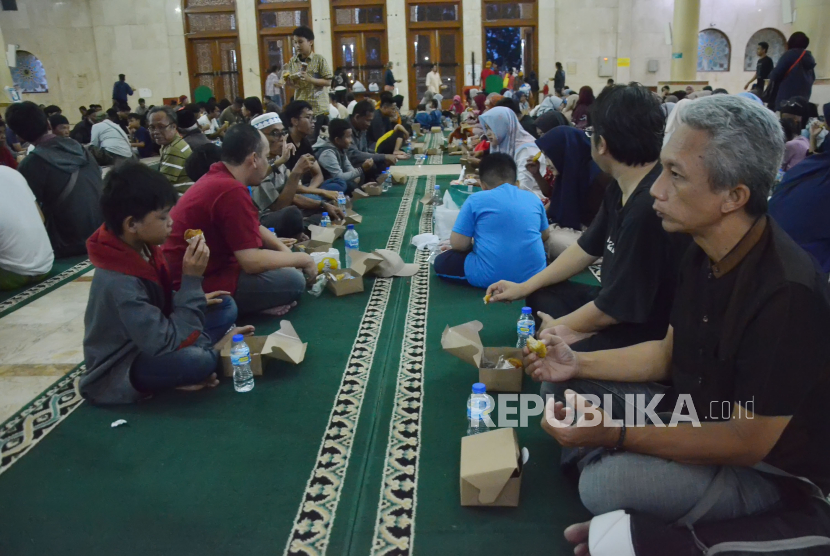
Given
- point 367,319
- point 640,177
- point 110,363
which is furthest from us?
point 367,319

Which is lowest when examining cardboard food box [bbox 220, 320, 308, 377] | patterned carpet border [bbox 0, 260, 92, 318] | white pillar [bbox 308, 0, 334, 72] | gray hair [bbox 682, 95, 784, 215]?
patterned carpet border [bbox 0, 260, 92, 318]

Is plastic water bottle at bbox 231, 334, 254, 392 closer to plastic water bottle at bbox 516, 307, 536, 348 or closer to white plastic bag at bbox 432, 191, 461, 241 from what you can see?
plastic water bottle at bbox 516, 307, 536, 348

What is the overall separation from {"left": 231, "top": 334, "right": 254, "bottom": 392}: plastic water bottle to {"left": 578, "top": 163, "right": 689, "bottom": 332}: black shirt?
1.38 meters

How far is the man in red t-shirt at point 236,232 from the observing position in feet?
9.84

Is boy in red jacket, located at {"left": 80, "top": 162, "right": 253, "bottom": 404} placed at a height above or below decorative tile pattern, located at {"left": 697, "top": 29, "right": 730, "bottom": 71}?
below

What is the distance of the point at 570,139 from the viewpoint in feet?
13.3

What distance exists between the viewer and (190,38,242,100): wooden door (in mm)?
17516

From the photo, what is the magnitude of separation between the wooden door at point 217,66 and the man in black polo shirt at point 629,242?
17152mm

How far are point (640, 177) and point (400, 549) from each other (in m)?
1.39

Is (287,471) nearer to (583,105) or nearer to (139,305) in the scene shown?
(139,305)

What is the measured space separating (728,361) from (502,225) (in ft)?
7.00

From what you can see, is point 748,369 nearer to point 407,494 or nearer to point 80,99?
point 407,494

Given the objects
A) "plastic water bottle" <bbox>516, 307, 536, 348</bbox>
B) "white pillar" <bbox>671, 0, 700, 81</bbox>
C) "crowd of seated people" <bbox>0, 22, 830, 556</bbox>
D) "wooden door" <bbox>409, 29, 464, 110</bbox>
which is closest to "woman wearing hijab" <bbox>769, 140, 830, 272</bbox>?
"crowd of seated people" <bbox>0, 22, 830, 556</bbox>

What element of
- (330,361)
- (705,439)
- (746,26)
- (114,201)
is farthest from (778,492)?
(746,26)
